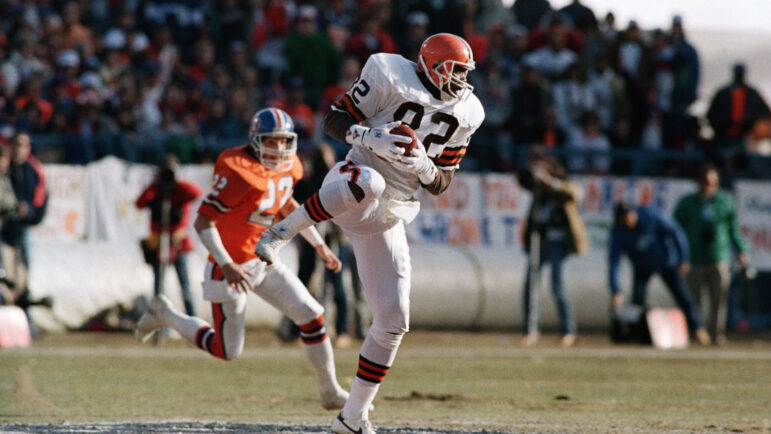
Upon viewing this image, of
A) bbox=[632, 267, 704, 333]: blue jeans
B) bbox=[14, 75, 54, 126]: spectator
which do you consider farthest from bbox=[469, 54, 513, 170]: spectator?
bbox=[14, 75, 54, 126]: spectator

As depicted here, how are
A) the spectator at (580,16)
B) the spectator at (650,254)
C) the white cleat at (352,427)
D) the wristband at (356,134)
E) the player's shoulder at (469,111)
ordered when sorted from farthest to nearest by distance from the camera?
the spectator at (580,16)
the spectator at (650,254)
the player's shoulder at (469,111)
the white cleat at (352,427)
the wristband at (356,134)

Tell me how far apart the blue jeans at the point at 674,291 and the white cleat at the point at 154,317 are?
7.54 metres

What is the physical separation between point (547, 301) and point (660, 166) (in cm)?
302

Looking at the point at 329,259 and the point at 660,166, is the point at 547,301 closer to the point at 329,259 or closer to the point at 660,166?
the point at 660,166

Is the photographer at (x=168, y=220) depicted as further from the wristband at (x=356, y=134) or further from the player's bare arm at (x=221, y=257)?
the wristband at (x=356, y=134)

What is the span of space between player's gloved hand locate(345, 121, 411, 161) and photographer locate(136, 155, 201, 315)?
6.78 metres

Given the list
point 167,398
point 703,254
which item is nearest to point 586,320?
point 703,254

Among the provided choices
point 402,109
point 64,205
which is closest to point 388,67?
point 402,109

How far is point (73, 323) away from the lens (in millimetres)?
13312

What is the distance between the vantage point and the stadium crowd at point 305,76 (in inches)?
580

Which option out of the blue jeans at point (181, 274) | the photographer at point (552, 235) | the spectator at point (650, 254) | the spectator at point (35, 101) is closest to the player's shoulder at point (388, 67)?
the blue jeans at point (181, 274)

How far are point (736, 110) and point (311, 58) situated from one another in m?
6.01

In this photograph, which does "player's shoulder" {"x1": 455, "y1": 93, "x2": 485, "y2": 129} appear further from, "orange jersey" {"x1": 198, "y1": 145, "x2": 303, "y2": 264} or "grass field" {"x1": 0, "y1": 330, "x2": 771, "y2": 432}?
"grass field" {"x1": 0, "y1": 330, "x2": 771, "y2": 432}

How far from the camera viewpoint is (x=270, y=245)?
5.86 meters
